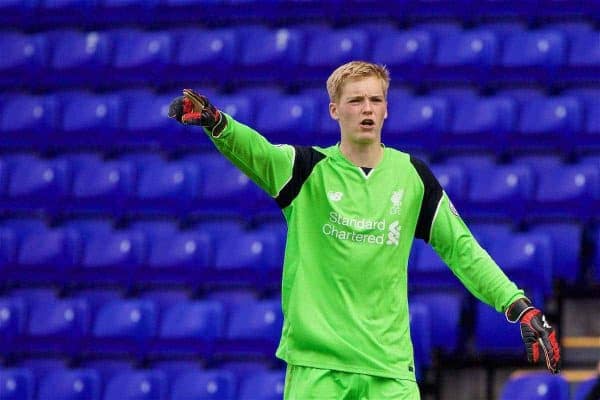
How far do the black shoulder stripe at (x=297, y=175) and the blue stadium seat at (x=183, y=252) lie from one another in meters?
4.83

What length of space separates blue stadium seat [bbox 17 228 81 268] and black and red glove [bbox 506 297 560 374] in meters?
6.04

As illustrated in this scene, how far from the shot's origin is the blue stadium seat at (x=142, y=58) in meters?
11.4

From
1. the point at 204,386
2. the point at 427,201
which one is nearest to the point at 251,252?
the point at 204,386

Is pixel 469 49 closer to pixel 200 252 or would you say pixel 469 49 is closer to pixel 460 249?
pixel 200 252

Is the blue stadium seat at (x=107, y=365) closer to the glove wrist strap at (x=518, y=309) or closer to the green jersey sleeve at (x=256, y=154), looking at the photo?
the green jersey sleeve at (x=256, y=154)

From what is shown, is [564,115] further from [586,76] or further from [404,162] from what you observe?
[404,162]

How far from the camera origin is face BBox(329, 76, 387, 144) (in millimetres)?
4707

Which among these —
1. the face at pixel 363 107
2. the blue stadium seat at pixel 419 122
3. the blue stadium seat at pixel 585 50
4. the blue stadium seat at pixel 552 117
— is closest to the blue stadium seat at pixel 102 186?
the blue stadium seat at pixel 419 122

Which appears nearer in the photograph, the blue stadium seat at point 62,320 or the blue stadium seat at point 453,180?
the blue stadium seat at point 453,180

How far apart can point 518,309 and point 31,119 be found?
7.41 m

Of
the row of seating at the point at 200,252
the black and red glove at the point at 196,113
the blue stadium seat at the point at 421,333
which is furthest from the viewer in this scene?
the row of seating at the point at 200,252

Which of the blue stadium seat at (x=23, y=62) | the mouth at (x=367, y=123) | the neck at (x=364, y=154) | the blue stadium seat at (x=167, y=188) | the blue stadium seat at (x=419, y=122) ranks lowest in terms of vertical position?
the neck at (x=364, y=154)

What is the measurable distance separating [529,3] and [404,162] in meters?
6.31

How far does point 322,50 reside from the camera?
35.8 ft
